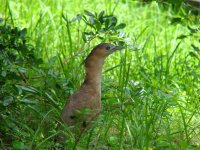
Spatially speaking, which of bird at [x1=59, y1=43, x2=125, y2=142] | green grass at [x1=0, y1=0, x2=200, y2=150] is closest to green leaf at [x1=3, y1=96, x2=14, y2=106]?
green grass at [x1=0, y1=0, x2=200, y2=150]

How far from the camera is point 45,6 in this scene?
22.8 feet

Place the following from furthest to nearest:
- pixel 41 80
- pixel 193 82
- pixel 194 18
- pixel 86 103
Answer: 1. pixel 193 82
2. pixel 194 18
3. pixel 41 80
4. pixel 86 103

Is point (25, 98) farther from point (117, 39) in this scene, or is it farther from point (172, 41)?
point (172, 41)

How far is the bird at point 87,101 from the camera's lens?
12.7 feet

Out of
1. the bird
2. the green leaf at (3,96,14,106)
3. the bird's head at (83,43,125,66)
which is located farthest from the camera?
the bird's head at (83,43,125,66)

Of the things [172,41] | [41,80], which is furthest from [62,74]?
[172,41]

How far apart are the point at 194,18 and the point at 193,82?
66cm

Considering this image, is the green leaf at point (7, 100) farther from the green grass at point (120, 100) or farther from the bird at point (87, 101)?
the bird at point (87, 101)

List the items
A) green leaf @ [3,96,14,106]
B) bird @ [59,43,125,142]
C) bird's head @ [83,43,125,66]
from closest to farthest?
bird @ [59,43,125,142] → green leaf @ [3,96,14,106] → bird's head @ [83,43,125,66]

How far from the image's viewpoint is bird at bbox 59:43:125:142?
3.86m

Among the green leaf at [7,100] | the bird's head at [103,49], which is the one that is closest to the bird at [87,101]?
the bird's head at [103,49]

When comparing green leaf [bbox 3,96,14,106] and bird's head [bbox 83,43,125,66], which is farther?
bird's head [bbox 83,43,125,66]

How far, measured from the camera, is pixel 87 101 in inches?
157

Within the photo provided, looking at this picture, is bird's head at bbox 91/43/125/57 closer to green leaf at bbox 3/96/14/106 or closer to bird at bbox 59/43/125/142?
bird at bbox 59/43/125/142
